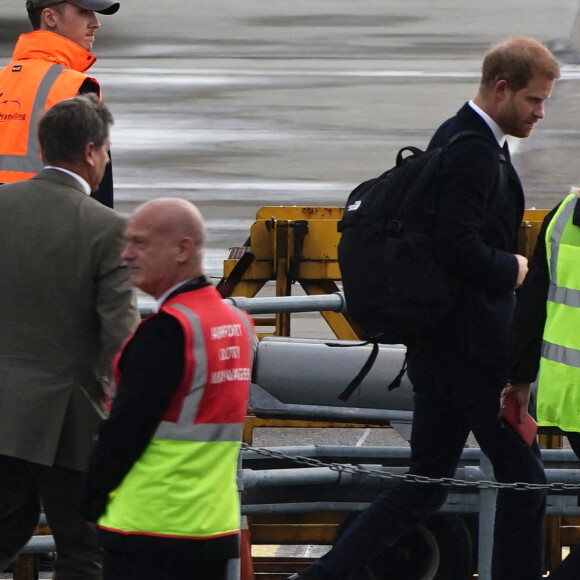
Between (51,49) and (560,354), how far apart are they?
7.48ft

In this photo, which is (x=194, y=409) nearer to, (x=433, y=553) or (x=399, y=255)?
(x=399, y=255)

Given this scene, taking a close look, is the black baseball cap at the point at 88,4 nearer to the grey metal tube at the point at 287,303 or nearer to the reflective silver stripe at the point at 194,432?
the grey metal tube at the point at 287,303

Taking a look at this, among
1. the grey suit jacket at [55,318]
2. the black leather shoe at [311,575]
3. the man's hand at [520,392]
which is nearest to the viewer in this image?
the grey suit jacket at [55,318]

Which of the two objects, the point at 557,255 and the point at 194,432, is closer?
the point at 194,432

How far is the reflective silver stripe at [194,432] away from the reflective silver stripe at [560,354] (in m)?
1.40

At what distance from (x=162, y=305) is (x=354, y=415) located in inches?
72.0

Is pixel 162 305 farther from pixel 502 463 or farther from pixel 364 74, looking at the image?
pixel 364 74

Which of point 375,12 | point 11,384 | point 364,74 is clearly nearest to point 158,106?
point 364,74

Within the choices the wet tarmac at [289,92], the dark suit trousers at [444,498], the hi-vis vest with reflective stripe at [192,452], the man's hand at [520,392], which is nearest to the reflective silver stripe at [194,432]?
the hi-vis vest with reflective stripe at [192,452]

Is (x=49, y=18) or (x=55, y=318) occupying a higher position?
(x=49, y=18)

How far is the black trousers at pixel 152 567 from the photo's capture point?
10.4 ft

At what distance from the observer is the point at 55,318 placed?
381cm

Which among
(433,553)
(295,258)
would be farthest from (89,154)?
(295,258)

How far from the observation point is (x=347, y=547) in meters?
4.39
